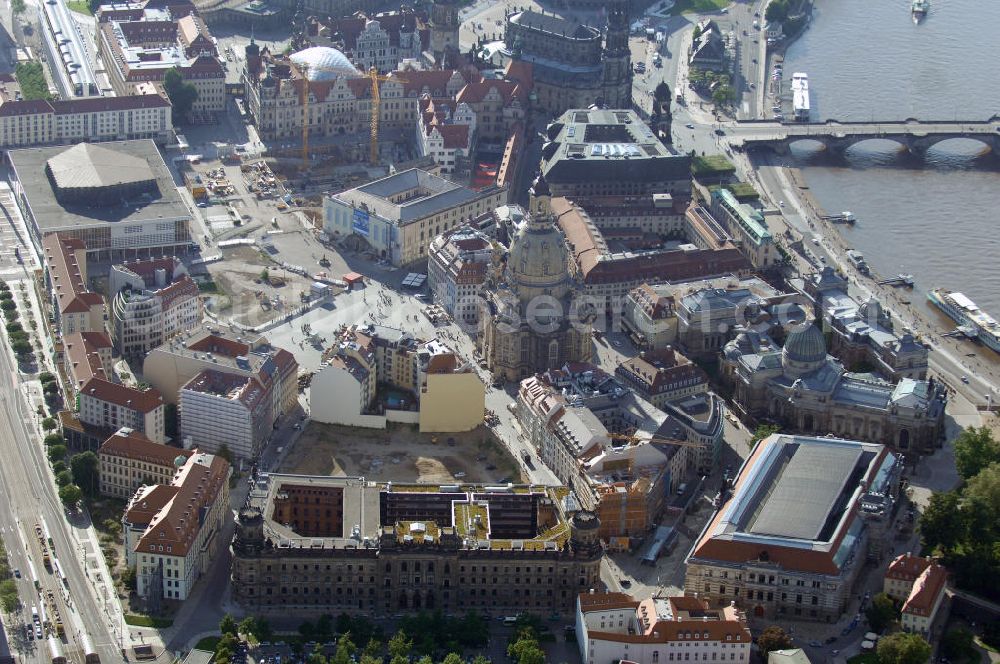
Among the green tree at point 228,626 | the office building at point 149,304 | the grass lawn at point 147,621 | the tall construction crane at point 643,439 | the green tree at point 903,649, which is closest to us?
the green tree at point 903,649

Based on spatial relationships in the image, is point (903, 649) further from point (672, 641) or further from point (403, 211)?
point (403, 211)

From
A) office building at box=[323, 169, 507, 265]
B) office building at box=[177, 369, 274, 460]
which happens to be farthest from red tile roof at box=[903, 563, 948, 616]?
office building at box=[323, 169, 507, 265]

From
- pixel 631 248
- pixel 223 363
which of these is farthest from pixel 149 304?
pixel 631 248

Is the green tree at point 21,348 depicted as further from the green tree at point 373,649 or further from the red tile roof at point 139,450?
the green tree at point 373,649

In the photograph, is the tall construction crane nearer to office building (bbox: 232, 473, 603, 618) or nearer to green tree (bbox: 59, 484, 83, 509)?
office building (bbox: 232, 473, 603, 618)

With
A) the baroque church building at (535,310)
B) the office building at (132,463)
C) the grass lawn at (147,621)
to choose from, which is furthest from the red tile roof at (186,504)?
the baroque church building at (535,310)
